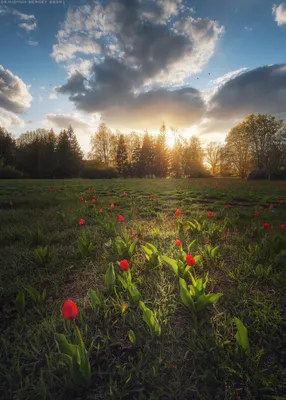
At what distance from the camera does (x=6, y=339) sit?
4.55 ft

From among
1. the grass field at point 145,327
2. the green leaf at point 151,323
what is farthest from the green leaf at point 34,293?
the green leaf at point 151,323

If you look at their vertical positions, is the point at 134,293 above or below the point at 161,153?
below

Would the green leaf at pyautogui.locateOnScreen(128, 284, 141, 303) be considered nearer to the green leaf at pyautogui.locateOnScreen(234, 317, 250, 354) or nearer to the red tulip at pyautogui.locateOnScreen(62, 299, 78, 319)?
the red tulip at pyautogui.locateOnScreen(62, 299, 78, 319)

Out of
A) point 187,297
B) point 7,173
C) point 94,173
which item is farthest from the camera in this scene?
point 94,173

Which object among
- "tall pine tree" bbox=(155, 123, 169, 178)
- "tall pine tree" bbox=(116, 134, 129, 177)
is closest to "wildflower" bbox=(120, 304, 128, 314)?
"tall pine tree" bbox=(116, 134, 129, 177)

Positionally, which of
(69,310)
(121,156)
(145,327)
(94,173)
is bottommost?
(145,327)

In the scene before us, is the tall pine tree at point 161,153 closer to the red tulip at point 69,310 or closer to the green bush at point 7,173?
the green bush at point 7,173

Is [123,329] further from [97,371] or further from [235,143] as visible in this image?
[235,143]

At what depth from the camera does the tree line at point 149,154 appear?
29.0 meters

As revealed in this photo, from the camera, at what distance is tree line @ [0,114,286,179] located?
95.0ft

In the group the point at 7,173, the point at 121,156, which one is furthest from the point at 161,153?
the point at 7,173

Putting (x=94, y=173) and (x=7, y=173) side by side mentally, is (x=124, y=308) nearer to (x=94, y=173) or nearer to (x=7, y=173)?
(x=7, y=173)

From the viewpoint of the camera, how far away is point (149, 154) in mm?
46781

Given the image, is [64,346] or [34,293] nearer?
[64,346]
